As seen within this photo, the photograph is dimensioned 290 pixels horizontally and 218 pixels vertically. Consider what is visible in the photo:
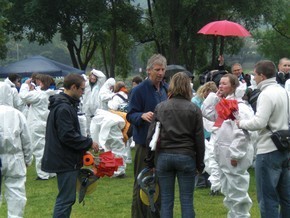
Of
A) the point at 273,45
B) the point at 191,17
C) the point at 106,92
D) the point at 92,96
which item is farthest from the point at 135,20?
the point at 273,45

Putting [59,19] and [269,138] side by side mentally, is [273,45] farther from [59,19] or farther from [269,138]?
[269,138]

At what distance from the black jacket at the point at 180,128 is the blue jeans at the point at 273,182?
0.70 metres

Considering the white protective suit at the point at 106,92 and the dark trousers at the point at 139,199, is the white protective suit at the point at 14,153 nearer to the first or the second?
the dark trousers at the point at 139,199

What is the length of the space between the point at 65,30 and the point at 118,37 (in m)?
6.94

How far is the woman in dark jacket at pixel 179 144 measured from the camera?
7.28m

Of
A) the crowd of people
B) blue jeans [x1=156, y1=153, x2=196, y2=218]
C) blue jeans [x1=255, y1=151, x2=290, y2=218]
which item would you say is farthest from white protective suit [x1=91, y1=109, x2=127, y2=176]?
blue jeans [x1=255, y1=151, x2=290, y2=218]

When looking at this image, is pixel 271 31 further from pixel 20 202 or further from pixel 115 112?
pixel 20 202

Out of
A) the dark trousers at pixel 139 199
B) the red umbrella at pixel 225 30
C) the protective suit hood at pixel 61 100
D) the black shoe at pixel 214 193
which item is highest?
the red umbrella at pixel 225 30

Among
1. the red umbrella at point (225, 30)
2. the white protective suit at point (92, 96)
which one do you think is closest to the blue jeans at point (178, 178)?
the red umbrella at point (225, 30)

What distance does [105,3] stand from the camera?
1598 inches

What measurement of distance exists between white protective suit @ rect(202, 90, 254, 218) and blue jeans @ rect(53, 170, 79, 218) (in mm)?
1852

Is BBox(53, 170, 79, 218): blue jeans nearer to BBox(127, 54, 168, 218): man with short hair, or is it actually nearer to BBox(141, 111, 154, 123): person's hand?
BBox(127, 54, 168, 218): man with short hair

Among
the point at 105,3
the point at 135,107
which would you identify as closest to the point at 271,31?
the point at 105,3

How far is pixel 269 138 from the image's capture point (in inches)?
293
